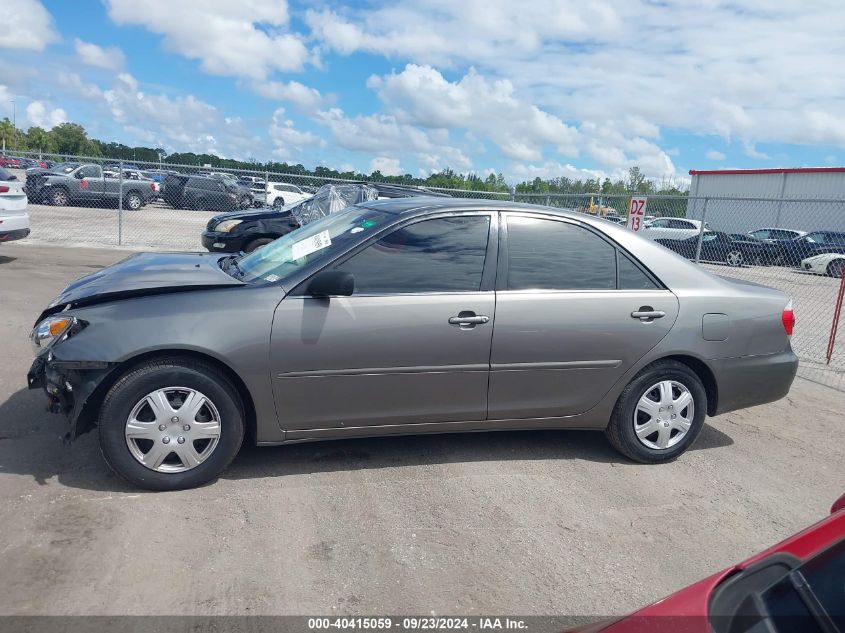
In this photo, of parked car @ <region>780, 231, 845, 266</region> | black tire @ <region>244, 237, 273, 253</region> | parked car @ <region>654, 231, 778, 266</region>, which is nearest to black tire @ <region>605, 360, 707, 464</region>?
black tire @ <region>244, 237, 273, 253</region>

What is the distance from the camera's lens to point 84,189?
24.2 meters

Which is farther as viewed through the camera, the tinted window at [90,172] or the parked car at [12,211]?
the tinted window at [90,172]

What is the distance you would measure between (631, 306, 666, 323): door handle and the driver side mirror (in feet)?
6.24

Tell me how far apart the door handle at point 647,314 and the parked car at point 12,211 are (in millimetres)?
9705

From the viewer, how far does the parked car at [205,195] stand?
78.7 ft

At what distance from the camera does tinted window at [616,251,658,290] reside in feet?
15.4

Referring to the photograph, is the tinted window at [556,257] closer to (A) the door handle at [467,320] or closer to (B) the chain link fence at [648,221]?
(A) the door handle at [467,320]

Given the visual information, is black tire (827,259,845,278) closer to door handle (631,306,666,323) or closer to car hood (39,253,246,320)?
door handle (631,306,666,323)

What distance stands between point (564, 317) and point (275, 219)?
793 centimetres

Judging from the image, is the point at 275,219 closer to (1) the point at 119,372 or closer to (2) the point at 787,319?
(1) the point at 119,372

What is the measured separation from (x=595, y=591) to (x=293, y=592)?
4.60ft

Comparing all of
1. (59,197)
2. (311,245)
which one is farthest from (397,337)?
(59,197)

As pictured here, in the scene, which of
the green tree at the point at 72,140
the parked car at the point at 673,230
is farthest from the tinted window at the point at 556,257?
the green tree at the point at 72,140

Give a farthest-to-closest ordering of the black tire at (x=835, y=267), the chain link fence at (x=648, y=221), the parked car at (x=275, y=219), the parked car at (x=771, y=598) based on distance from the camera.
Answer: the black tire at (x=835, y=267) → the chain link fence at (x=648, y=221) → the parked car at (x=275, y=219) → the parked car at (x=771, y=598)
